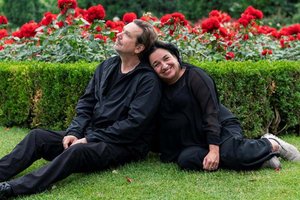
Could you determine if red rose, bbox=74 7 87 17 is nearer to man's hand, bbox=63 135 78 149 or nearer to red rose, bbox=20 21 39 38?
red rose, bbox=20 21 39 38

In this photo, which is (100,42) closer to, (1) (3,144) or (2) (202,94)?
(1) (3,144)

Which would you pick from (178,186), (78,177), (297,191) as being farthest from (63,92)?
(297,191)

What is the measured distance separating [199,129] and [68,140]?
1.04 metres

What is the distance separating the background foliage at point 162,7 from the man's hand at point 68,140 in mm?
15176

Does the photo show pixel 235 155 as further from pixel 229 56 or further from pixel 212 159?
pixel 229 56

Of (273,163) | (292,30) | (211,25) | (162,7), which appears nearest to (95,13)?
(211,25)

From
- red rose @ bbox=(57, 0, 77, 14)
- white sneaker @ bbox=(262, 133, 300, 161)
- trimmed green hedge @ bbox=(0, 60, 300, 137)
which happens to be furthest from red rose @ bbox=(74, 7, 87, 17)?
white sneaker @ bbox=(262, 133, 300, 161)

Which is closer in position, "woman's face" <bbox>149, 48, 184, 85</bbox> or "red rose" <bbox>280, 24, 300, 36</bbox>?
"woman's face" <bbox>149, 48, 184, 85</bbox>

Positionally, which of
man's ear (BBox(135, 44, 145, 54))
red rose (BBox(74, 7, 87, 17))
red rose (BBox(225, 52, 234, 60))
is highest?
man's ear (BBox(135, 44, 145, 54))

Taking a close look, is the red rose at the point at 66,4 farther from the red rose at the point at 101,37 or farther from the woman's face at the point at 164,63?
the woman's face at the point at 164,63

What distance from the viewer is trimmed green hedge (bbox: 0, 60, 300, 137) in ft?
19.9

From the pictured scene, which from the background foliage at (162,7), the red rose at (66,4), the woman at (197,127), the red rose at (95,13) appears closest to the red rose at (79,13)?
the red rose at (95,13)

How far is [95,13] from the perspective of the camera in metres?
7.17

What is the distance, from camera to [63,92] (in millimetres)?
6480
